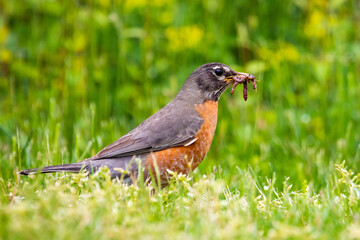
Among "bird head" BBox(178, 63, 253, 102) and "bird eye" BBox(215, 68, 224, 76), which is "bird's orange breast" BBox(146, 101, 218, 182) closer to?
"bird head" BBox(178, 63, 253, 102)

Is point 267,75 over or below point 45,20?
below

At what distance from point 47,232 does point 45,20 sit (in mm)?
4759

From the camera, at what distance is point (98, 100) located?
5.84 metres

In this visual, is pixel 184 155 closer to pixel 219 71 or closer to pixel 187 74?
pixel 219 71

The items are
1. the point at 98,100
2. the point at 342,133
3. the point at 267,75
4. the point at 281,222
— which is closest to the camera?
the point at 281,222

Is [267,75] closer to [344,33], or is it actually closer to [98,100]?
[344,33]

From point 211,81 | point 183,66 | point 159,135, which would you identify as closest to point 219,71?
point 211,81

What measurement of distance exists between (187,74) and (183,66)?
6.9 inches

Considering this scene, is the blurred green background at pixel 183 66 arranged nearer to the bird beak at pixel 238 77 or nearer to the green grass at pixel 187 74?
the green grass at pixel 187 74

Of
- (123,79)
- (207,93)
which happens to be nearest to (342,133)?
(207,93)

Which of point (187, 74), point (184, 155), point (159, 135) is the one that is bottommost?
point (184, 155)

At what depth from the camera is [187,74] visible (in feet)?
20.1

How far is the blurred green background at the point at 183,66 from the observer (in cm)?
512

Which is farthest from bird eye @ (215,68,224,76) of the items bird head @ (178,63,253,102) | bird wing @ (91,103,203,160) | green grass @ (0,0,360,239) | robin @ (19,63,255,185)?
green grass @ (0,0,360,239)
